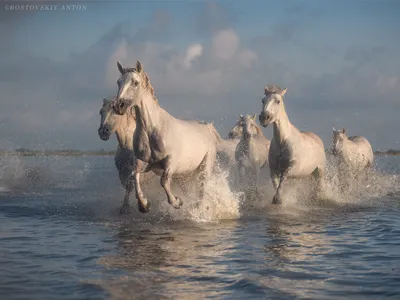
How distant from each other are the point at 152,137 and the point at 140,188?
0.91 m

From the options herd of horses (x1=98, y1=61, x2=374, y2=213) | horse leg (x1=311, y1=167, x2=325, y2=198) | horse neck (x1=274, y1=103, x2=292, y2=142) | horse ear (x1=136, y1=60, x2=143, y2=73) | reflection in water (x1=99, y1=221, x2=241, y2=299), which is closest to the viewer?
Answer: reflection in water (x1=99, y1=221, x2=241, y2=299)

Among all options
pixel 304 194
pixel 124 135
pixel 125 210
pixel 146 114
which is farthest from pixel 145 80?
pixel 304 194

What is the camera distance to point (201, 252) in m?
7.14

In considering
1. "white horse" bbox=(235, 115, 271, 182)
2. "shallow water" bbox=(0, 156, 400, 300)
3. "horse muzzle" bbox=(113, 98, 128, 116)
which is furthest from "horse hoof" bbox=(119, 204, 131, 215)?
"white horse" bbox=(235, 115, 271, 182)

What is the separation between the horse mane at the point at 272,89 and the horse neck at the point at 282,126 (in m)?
0.33

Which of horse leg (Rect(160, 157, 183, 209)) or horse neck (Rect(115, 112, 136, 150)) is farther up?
horse neck (Rect(115, 112, 136, 150))

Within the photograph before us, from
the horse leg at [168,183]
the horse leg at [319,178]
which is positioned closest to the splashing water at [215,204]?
the horse leg at [168,183]

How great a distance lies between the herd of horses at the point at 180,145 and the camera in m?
9.30

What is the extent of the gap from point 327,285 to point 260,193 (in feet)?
26.2

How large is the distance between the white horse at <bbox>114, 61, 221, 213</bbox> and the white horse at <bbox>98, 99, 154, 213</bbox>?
4.11ft

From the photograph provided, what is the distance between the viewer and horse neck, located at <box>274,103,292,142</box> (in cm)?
1197

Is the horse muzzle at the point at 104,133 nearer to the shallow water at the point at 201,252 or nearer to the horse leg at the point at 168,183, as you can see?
the shallow water at the point at 201,252

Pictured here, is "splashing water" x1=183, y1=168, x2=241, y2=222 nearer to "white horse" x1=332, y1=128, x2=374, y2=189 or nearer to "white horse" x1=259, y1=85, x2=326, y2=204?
"white horse" x1=259, y1=85, x2=326, y2=204

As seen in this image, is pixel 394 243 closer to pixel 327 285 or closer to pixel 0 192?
pixel 327 285
